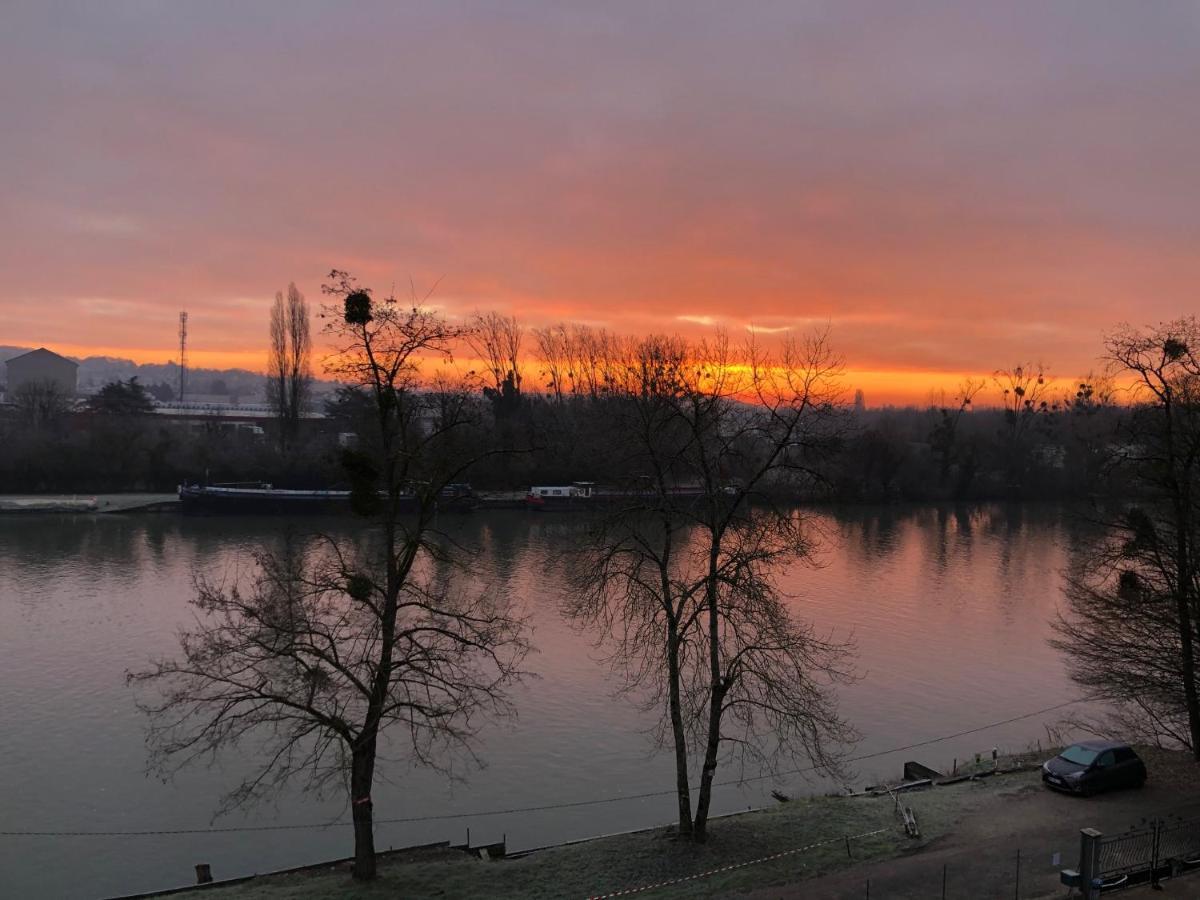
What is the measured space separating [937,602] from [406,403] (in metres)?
27.4

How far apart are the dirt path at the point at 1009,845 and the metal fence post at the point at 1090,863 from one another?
1.73 ft

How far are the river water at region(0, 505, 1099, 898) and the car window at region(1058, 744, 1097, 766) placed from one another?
3.90m

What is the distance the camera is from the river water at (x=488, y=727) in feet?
50.5

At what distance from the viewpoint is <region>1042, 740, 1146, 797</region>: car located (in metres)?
14.8

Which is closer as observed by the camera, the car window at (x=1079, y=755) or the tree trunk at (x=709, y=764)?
the tree trunk at (x=709, y=764)

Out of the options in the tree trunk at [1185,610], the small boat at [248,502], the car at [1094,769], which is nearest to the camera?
the car at [1094,769]

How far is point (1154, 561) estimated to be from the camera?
52.8 feet

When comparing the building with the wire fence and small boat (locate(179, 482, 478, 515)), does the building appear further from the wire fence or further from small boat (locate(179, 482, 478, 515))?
the wire fence

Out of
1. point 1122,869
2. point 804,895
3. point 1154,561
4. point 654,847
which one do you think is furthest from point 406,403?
point 1154,561

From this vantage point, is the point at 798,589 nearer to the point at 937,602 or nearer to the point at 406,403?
the point at 937,602

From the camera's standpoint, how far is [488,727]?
67.5 ft

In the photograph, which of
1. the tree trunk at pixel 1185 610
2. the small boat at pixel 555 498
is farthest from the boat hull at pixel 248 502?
the tree trunk at pixel 1185 610

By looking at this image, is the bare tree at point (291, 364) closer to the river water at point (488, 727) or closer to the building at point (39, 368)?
the river water at point (488, 727)

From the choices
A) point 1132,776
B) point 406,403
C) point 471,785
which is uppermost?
point 406,403
